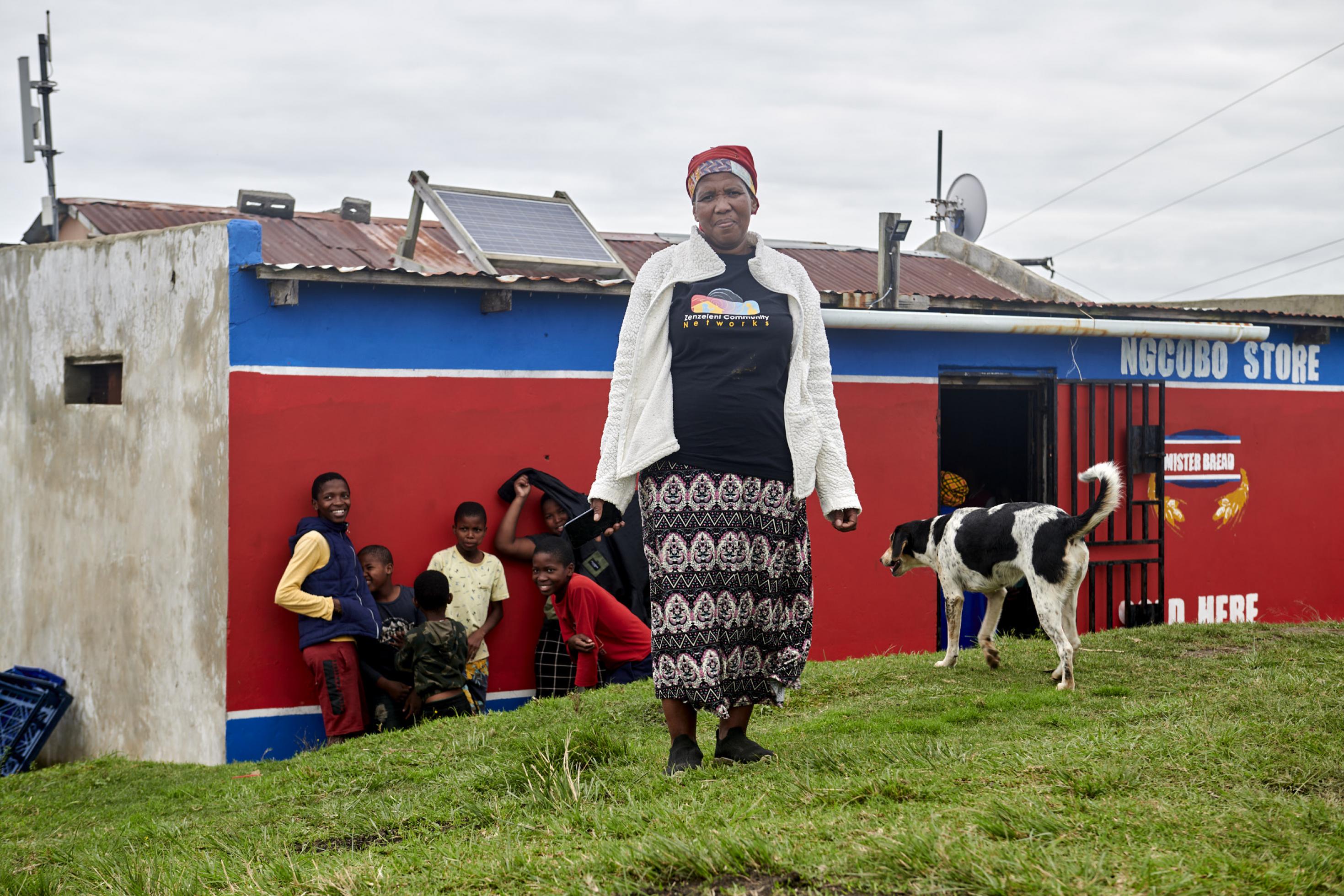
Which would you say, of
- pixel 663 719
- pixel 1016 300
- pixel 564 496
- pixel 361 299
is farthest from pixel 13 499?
pixel 1016 300

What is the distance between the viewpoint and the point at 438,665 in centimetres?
690

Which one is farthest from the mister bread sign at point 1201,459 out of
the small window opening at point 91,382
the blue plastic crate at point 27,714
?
the blue plastic crate at point 27,714

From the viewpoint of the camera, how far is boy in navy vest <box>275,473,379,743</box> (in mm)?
6996

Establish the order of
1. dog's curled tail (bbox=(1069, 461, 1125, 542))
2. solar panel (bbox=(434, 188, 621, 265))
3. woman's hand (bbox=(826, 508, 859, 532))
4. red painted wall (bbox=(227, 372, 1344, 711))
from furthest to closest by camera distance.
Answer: solar panel (bbox=(434, 188, 621, 265)), red painted wall (bbox=(227, 372, 1344, 711)), dog's curled tail (bbox=(1069, 461, 1125, 542)), woman's hand (bbox=(826, 508, 859, 532))

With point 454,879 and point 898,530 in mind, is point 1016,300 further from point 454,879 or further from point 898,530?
point 454,879

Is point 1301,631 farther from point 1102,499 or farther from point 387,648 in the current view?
point 387,648

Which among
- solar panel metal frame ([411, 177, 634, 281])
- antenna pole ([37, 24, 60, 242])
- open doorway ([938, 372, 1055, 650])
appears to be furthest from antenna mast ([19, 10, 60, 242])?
open doorway ([938, 372, 1055, 650])

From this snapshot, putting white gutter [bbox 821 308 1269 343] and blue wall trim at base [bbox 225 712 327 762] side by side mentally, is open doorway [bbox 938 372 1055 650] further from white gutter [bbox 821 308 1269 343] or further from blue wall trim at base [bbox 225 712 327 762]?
blue wall trim at base [bbox 225 712 327 762]

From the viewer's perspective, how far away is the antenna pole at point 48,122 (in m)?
9.96

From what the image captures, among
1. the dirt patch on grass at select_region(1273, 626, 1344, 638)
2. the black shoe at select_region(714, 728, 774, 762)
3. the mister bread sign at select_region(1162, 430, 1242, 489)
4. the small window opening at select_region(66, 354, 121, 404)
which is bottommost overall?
the dirt patch on grass at select_region(1273, 626, 1344, 638)

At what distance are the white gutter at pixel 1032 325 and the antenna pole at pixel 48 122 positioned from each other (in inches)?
237

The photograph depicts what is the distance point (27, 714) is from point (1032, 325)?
7.34 metres

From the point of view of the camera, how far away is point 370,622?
7.14 meters

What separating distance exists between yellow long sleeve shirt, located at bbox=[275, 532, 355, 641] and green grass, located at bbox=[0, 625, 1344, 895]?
41.5 inches
